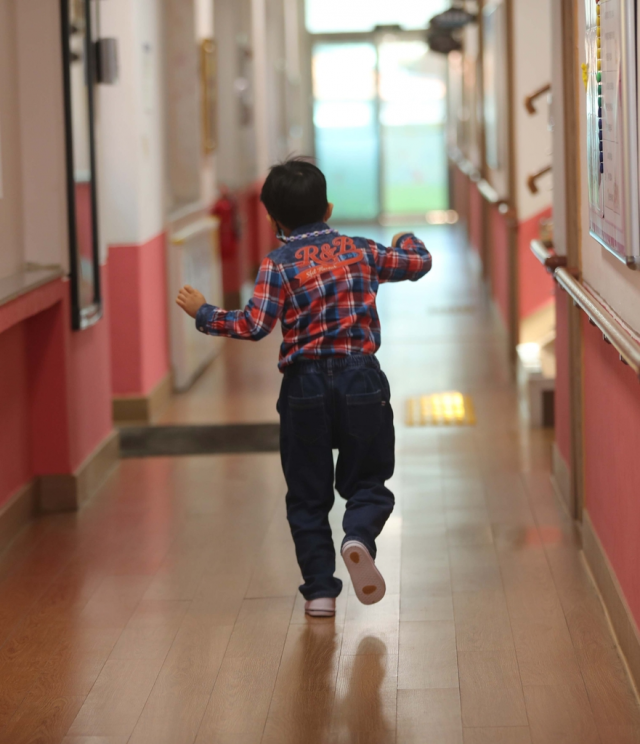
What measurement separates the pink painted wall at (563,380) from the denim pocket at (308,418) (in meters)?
1.16

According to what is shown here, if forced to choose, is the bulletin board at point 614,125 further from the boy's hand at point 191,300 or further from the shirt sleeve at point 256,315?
the boy's hand at point 191,300

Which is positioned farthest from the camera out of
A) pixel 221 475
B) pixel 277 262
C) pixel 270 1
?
pixel 270 1

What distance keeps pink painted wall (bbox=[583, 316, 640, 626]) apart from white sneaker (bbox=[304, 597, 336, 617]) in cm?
77

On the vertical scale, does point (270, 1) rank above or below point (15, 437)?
above

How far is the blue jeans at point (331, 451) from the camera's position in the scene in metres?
3.02

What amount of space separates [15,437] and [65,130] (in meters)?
1.10

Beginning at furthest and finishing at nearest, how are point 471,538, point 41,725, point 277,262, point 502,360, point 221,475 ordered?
point 502,360 → point 221,475 → point 471,538 → point 277,262 → point 41,725

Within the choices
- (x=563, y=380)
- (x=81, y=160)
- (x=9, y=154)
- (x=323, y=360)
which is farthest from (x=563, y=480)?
(x=9, y=154)

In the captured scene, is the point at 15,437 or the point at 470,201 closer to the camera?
the point at 15,437

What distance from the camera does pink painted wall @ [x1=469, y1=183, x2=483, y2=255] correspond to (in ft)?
36.4

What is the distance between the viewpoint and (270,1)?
1252 cm

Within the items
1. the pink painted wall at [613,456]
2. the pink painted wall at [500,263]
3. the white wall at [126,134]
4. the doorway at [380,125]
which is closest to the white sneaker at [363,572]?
the pink painted wall at [613,456]

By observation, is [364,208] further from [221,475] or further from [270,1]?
[221,475]

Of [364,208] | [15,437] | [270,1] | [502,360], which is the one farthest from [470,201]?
[15,437]
